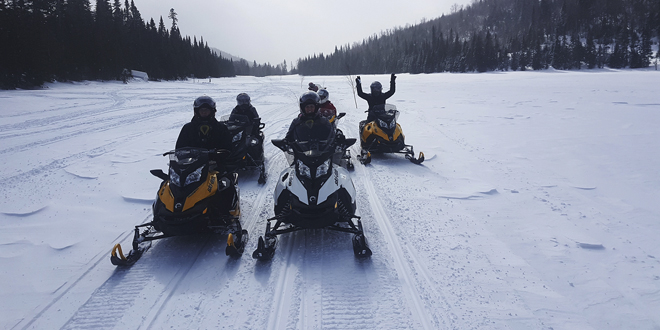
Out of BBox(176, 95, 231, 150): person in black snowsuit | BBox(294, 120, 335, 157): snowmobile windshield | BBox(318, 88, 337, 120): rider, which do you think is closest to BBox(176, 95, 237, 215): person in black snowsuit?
BBox(176, 95, 231, 150): person in black snowsuit

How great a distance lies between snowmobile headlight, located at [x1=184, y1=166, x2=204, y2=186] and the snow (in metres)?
0.93

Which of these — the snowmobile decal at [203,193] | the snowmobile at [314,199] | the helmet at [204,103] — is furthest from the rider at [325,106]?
the snowmobile decal at [203,193]

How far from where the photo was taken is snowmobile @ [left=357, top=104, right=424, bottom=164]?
8.27 m

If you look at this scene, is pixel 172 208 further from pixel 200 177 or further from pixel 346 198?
pixel 346 198

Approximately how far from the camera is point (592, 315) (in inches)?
118

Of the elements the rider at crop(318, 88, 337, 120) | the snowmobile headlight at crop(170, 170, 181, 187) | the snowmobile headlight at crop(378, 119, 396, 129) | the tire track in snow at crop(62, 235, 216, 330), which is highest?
the rider at crop(318, 88, 337, 120)

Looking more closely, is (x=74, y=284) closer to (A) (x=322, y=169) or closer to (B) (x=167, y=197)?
(B) (x=167, y=197)

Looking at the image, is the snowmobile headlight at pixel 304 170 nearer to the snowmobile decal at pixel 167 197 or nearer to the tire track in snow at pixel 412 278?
the tire track in snow at pixel 412 278

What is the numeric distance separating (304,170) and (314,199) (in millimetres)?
448

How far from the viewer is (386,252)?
4.24 meters

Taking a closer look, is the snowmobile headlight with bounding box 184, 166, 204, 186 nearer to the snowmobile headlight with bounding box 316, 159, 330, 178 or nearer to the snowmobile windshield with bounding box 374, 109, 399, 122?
the snowmobile headlight with bounding box 316, 159, 330, 178

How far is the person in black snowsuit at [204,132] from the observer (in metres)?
5.13

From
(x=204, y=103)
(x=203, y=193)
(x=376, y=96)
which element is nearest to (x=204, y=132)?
(x=204, y=103)

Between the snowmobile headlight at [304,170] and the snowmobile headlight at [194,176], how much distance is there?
1285mm
